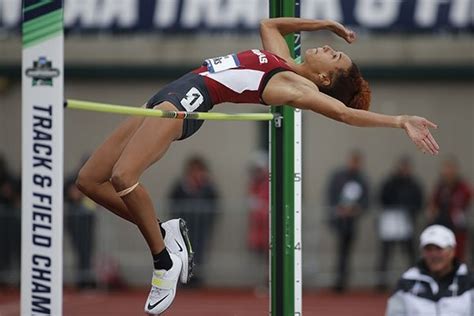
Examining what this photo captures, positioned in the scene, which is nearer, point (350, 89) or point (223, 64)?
point (223, 64)

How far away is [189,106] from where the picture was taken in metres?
6.11

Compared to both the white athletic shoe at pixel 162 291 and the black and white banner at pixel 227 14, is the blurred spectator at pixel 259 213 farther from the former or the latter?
the white athletic shoe at pixel 162 291

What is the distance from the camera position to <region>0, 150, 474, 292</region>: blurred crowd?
1426cm

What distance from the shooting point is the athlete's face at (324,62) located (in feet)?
20.9

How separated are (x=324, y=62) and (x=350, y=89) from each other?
0.21 metres

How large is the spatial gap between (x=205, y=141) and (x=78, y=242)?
2.66 m

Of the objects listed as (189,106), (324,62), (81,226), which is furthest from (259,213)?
(189,106)

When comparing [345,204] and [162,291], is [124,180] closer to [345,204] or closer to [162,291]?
[162,291]

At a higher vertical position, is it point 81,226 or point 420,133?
point 420,133

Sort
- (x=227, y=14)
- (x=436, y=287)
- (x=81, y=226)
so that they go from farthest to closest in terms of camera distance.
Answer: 1. (x=227, y=14)
2. (x=81, y=226)
3. (x=436, y=287)

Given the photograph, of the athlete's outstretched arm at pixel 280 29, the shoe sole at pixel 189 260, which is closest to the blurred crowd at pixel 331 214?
the athlete's outstretched arm at pixel 280 29

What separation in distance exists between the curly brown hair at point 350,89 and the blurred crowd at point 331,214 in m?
7.71

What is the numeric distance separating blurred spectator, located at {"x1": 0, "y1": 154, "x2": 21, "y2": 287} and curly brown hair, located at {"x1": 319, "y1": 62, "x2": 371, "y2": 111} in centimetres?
852

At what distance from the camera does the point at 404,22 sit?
1466 centimetres
